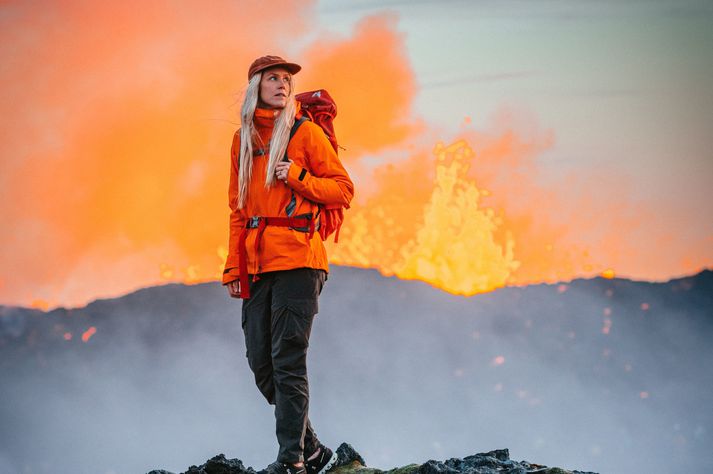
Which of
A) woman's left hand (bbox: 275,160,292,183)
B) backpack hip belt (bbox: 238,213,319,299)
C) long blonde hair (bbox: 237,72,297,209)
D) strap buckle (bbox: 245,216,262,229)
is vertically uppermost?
long blonde hair (bbox: 237,72,297,209)

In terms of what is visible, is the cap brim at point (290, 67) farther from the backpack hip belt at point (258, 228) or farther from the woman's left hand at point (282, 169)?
the backpack hip belt at point (258, 228)

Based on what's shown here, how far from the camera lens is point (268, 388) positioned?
5.40 meters

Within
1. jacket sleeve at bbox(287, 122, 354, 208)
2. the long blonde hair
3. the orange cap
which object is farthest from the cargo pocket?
the orange cap

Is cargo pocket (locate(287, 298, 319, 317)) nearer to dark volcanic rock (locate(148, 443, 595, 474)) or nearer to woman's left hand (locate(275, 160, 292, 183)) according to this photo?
woman's left hand (locate(275, 160, 292, 183))

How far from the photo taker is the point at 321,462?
5.65 meters

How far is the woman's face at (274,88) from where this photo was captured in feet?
17.7

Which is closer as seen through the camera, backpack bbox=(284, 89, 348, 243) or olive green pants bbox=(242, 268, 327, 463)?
olive green pants bbox=(242, 268, 327, 463)

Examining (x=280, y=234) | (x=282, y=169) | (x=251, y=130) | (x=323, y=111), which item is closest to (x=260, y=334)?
(x=280, y=234)

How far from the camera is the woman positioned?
519cm

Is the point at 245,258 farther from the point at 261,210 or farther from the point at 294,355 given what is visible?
the point at 294,355

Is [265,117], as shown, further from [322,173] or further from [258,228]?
[258,228]

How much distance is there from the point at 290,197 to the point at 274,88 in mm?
716

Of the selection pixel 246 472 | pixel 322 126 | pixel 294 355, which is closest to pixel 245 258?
pixel 294 355

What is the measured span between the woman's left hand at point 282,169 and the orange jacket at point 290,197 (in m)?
0.03
